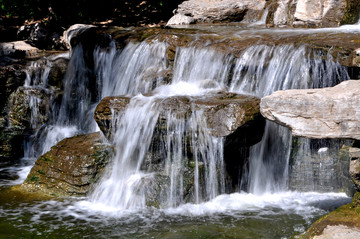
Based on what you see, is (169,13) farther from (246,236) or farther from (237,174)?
(246,236)

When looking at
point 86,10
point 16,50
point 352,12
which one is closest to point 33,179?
point 16,50

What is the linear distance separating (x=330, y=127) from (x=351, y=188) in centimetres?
201

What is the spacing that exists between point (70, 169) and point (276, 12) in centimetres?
717

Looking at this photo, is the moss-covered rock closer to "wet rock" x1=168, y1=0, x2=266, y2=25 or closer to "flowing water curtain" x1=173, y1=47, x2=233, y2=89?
"flowing water curtain" x1=173, y1=47, x2=233, y2=89

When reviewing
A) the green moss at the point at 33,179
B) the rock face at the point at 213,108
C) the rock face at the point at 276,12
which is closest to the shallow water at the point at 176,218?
the green moss at the point at 33,179

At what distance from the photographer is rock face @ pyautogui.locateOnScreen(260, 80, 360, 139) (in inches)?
177

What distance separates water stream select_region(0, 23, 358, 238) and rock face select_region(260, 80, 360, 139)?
1311 mm

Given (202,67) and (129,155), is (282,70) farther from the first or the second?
(129,155)

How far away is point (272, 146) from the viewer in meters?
6.79

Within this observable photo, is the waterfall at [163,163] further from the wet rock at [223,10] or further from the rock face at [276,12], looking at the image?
the wet rock at [223,10]

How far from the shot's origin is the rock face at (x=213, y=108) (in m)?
6.01

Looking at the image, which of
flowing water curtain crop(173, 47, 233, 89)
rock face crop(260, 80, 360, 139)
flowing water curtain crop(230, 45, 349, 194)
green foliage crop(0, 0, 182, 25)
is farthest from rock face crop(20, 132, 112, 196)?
green foliage crop(0, 0, 182, 25)

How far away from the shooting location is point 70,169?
678 centimetres

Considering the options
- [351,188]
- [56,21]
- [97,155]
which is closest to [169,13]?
[56,21]
